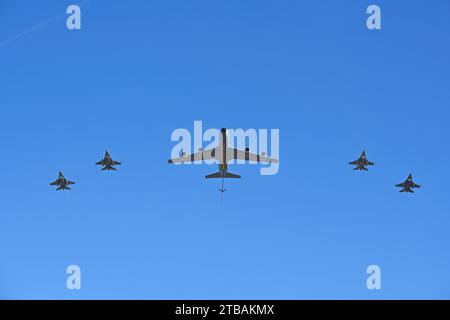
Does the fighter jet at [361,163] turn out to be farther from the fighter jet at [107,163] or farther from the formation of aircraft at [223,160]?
the fighter jet at [107,163]

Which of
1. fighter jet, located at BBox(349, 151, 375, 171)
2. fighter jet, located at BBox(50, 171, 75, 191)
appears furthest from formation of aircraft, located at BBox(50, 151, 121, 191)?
fighter jet, located at BBox(349, 151, 375, 171)

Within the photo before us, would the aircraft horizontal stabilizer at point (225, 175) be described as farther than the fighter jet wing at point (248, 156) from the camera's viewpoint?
No

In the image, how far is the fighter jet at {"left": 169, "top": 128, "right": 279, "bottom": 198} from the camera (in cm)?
8938

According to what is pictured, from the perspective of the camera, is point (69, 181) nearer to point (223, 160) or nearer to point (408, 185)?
point (223, 160)

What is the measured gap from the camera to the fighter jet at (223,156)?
89.4 meters

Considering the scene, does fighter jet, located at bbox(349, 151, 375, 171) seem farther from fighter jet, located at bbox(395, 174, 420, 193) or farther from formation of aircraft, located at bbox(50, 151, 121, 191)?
formation of aircraft, located at bbox(50, 151, 121, 191)

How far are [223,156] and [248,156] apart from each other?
5676 millimetres

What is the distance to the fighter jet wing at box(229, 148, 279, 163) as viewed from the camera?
308ft

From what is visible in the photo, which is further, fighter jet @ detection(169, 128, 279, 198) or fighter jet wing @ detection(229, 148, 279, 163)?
fighter jet wing @ detection(229, 148, 279, 163)

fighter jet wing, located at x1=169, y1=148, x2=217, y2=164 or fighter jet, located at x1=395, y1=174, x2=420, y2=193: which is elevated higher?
fighter jet wing, located at x1=169, y1=148, x2=217, y2=164

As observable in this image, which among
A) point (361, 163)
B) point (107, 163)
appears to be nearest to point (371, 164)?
point (361, 163)

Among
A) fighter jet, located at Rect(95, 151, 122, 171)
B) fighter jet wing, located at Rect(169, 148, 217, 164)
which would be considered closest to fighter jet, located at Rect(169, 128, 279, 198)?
fighter jet wing, located at Rect(169, 148, 217, 164)

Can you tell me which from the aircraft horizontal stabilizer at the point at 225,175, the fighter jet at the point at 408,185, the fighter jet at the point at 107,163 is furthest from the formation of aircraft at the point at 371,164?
the fighter jet at the point at 107,163
